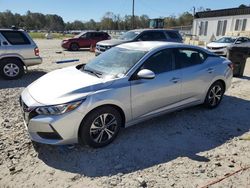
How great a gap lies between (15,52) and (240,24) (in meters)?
30.4

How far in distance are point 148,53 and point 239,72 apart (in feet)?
22.9

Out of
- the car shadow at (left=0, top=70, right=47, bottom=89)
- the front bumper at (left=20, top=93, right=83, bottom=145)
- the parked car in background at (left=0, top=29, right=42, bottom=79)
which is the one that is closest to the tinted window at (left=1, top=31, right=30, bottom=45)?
the parked car in background at (left=0, top=29, right=42, bottom=79)

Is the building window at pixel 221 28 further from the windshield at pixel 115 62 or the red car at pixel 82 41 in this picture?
the windshield at pixel 115 62

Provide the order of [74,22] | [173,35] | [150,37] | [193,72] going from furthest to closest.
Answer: [74,22]
[173,35]
[150,37]
[193,72]

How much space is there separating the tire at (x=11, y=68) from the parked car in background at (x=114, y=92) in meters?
4.87

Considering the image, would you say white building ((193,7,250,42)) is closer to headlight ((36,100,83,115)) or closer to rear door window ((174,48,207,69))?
rear door window ((174,48,207,69))

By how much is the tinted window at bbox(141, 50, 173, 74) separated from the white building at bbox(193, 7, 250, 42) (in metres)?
27.7

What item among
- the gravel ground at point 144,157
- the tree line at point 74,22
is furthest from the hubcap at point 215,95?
the tree line at point 74,22

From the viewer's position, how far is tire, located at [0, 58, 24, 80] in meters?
8.88

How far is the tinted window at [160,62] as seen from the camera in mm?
4613

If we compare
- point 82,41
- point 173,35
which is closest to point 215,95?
Answer: point 173,35

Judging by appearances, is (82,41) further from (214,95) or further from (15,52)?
(214,95)

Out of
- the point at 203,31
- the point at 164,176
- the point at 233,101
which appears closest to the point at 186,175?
the point at 164,176

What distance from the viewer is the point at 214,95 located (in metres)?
6.00
